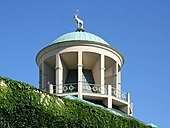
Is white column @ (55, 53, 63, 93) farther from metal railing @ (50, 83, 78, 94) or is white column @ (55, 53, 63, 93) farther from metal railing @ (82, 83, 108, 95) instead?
metal railing @ (82, 83, 108, 95)

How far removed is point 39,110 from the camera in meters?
24.2

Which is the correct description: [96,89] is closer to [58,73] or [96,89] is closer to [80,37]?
[58,73]

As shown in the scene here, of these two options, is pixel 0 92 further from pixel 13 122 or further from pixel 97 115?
pixel 97 115

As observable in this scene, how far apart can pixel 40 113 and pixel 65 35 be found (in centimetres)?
2242

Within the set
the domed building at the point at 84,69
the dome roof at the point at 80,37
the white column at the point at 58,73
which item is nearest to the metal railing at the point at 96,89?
the domed building at the point at 84,69

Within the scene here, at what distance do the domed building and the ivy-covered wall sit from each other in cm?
1491

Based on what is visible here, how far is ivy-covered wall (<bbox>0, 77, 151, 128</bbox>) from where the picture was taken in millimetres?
23133

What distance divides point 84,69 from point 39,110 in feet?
70.6

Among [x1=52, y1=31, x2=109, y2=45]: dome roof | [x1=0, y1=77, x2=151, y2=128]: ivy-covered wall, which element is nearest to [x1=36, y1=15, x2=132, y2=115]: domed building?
[x1=52, y1=31, x2=109, y2=45]: dome roof

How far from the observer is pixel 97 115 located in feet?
90.5

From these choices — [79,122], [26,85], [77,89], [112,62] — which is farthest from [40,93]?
[112,62]

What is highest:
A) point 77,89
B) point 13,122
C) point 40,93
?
point 77,89

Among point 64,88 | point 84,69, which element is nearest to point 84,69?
point 84,69

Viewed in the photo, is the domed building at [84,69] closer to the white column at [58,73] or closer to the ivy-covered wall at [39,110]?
the white column at [58,73]
